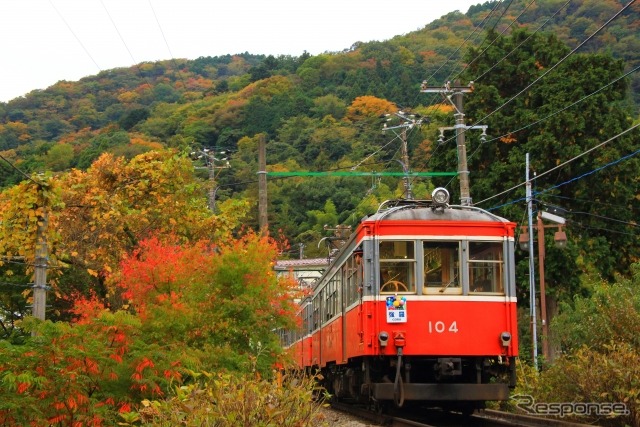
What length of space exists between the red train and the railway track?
0.59m

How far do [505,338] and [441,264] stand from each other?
54.8 inches

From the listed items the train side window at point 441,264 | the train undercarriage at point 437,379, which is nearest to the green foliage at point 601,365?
the train undercarriage at point 437,379

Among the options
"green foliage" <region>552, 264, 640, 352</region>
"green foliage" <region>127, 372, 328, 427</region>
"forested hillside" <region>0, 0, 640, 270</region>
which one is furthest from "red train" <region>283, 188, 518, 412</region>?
"forested hillside" <region>0, 0, 640, 270</region>

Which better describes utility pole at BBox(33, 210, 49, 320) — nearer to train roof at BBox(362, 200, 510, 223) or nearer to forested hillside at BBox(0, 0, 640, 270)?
train roof at BBox(362, 200, 510, 223)

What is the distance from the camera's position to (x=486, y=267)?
43.8 ft

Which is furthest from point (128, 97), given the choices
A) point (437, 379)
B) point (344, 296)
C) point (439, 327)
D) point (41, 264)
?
point (439, 327)

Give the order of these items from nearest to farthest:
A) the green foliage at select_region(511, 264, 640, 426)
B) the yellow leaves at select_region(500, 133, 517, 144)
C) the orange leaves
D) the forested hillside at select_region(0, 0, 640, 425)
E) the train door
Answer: the green foliage at select_region(511, 264, 640, 426) → the train door → the forested hillside at select_region(0, 0, 640, 425) → the yellow leaves at select_region(500, 133, 517, 144) → the orange leaves

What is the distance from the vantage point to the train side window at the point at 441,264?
43.6ft

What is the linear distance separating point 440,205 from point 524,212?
62.5 ft

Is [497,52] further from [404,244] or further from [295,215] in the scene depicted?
[295,215]

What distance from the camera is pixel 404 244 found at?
13.4 m

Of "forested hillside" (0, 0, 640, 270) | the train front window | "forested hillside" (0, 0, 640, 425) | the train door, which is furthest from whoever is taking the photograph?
"forested hillside" (0, 0, 640, 270)

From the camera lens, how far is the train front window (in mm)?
13289

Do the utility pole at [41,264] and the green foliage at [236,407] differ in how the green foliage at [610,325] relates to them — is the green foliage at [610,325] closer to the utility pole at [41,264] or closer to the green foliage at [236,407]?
the green foliage at [236,407]
